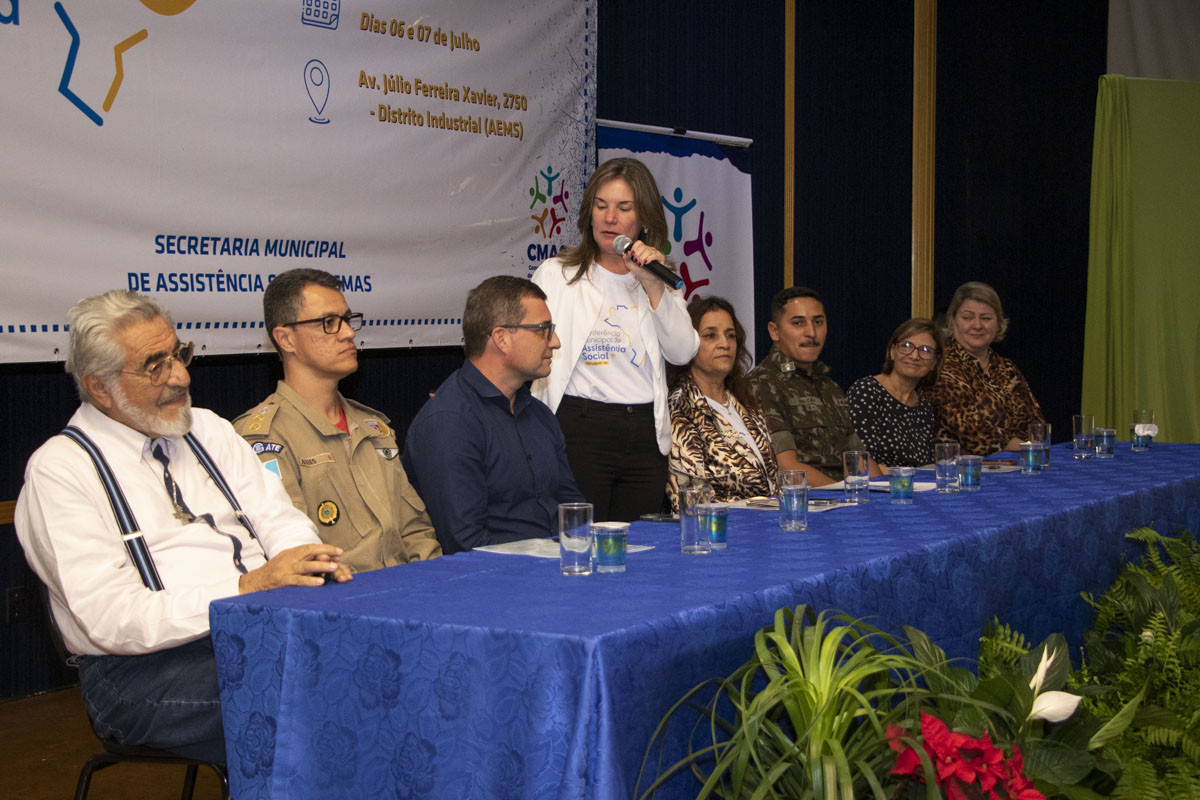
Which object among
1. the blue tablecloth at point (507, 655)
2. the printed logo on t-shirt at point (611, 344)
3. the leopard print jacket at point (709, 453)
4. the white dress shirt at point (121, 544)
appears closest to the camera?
the blue tablecloth at point (507, 655)

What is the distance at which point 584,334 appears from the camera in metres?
3.18

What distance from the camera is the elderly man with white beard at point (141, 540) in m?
1.87

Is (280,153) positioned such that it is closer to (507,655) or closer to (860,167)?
(507,655)

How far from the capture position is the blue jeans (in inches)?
76.2

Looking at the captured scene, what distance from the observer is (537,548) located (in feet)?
7.02

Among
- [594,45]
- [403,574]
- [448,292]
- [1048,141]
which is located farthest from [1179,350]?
[403,574]

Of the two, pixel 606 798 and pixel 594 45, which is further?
pixel 594 45

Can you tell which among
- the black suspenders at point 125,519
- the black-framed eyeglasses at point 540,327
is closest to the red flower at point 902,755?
the black suspenders at point 125,519

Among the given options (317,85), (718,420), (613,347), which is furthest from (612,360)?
(317,85)

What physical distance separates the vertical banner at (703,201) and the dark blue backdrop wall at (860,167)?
130 mm

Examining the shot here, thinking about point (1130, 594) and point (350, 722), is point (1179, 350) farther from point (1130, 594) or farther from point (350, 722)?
point (350, 722)

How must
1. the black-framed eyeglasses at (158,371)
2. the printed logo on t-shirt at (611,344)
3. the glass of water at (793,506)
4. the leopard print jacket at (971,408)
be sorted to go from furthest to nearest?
1. the leopard print jacket at (971,408)
2. the printed logo on t-shirt at (611,344)
3. the glass of water at (793,506)
4. the black-framed eyeglasses at (158,371)

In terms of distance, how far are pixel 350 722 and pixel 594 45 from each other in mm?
3548

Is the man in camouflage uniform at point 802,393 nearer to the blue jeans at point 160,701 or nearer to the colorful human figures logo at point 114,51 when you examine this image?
the colorful human figures logo at point 114,51
